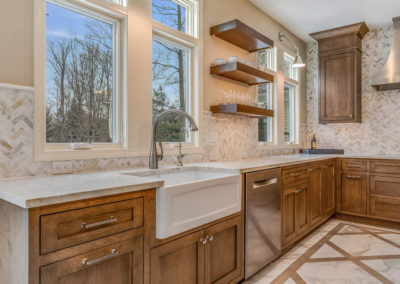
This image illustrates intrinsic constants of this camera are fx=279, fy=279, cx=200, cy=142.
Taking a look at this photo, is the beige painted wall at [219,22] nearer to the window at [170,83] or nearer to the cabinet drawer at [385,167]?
the window at [170,83]

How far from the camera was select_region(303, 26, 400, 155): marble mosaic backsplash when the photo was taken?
4.09 meters

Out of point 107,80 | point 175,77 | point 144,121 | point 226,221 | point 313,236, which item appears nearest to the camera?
point 226,221

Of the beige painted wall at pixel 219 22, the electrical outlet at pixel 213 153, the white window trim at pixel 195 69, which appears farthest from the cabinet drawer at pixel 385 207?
the white window trim at pixel 195 69

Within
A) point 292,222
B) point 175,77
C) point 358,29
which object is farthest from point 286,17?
point 292,222

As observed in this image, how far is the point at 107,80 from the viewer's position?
204cm

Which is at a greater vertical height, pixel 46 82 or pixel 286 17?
pixel 286 17

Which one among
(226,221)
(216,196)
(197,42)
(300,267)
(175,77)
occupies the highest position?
(197,42)

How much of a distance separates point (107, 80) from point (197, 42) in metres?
1.03

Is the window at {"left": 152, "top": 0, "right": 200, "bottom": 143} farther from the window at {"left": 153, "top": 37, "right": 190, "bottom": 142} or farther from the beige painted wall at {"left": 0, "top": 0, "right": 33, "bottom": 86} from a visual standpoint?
the beige painted wall at {"left": 0, "top": 0, "right": 33, "bottom": 86}

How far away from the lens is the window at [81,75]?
175cm

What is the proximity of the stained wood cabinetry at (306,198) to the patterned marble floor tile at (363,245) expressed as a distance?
1.04ft

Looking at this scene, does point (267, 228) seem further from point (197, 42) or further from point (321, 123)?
point (321, 123)

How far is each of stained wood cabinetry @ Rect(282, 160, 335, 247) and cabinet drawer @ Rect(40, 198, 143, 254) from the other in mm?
1697

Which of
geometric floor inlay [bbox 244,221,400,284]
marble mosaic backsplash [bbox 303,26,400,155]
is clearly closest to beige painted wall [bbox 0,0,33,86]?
geometric floor inlay [bbox 244,221,400,284]
